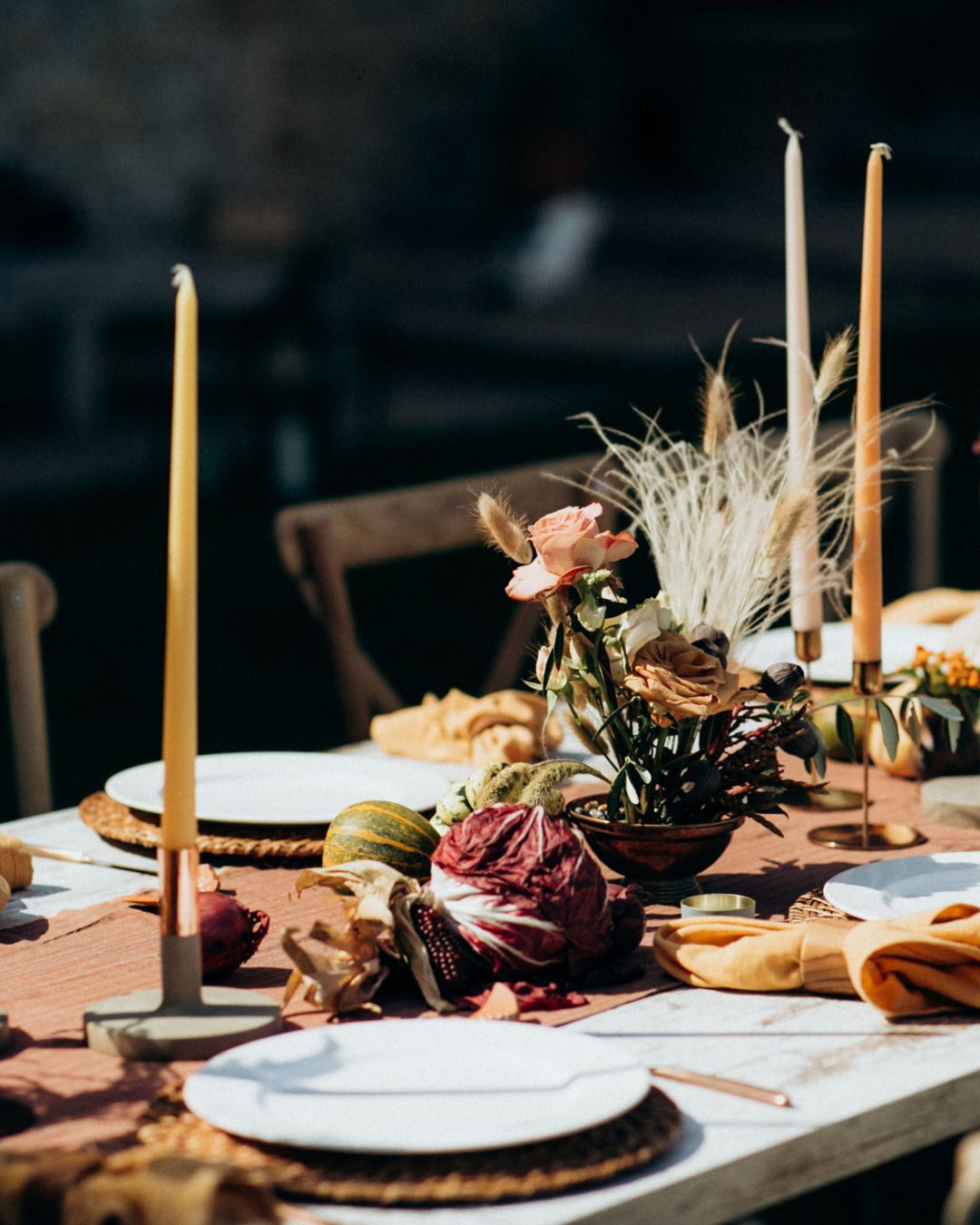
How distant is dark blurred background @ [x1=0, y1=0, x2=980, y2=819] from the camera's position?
18.1ft

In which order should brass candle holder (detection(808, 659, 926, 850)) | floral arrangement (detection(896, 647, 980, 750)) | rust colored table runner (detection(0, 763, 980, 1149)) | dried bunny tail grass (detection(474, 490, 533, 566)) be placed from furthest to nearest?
floral arrangement (detection(896, 647, 980, 750)) → brass candle holder (detection(808, 659, 926, 850)) → dried bunny tail grass (detection(474, 490, 533, 566)) → rust colored table runner (detection(0, 763, 980, 1149))

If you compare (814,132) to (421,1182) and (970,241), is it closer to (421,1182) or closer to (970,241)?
(970,241)

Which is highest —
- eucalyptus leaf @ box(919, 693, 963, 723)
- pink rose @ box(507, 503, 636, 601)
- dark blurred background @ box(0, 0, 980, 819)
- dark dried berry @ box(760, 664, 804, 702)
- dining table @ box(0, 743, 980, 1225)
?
dark blurred background @ box(0, 0, 980, 819)

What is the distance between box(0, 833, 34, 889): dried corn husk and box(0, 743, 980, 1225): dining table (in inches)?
0.5

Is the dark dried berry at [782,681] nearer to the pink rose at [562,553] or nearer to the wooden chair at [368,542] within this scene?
the pink rose at [562,553]

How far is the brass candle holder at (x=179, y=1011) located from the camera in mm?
1044

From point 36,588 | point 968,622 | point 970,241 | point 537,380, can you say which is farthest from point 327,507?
point 970,241

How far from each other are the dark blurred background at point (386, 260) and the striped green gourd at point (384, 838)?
2705 mm

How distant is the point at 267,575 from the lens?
569 centimetres

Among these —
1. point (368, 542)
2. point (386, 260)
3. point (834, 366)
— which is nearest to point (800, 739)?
point (834, 366)

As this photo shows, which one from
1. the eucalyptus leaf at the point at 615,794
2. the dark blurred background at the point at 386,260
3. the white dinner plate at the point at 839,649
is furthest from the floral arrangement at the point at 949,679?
the dark blurred background at the point at 386,260

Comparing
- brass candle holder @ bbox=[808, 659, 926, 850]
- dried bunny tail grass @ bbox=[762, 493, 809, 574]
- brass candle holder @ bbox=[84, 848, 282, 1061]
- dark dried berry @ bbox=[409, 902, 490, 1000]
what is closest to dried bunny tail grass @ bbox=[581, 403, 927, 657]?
dried bunny tail grass @ bbox=[762, 493, 809, 574]

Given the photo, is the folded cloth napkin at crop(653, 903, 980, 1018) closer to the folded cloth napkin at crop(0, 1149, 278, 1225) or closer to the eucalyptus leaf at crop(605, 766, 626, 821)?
the eucalyptus leaf at crop(605, 766, 626, 821)

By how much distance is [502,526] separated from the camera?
1.24 metres
